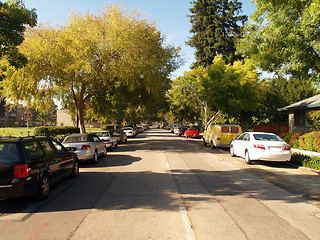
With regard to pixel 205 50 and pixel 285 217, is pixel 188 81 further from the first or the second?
pixel 285 217

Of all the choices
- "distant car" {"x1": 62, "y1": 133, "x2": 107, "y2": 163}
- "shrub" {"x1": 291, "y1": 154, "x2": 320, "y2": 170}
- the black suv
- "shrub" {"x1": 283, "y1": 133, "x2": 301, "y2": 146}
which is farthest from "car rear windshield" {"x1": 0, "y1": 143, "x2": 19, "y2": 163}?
"shrub" {"x1": 283, "y1": 133, "x2": 301, "y2": 146}

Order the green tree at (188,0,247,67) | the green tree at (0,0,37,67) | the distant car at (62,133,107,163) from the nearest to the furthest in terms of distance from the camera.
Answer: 1. the green tree at (0,0,37,67)
2. the distant car at (62,133,107,163)
3. the green tree at (188,0,247,67)

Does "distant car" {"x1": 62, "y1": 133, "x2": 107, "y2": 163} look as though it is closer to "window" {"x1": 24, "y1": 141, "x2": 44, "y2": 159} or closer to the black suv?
the black suv

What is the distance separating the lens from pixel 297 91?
40406mm

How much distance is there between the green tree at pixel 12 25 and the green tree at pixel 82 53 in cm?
758

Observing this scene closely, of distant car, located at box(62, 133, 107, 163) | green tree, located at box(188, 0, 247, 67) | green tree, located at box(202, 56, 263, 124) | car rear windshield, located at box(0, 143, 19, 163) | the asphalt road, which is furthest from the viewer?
green tree, located at box(188, 0, 247, 67)

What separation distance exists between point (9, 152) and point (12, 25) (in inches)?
225

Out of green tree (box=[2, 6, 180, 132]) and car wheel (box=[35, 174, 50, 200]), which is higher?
green tree (box=[2, 6, 180, 132])

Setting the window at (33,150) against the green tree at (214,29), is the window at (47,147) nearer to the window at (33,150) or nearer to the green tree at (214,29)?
the window at (33,150)

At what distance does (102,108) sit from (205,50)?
2151cm

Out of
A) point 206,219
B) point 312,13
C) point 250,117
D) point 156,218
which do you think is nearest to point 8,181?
point 156,218

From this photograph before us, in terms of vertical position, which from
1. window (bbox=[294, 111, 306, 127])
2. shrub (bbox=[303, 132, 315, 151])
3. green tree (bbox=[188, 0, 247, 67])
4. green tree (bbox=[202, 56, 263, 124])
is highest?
green tree (bbox=[188, 0, 247, 67])

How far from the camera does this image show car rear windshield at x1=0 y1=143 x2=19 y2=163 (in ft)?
19.7

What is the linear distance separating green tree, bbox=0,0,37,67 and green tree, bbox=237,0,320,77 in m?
11.4
